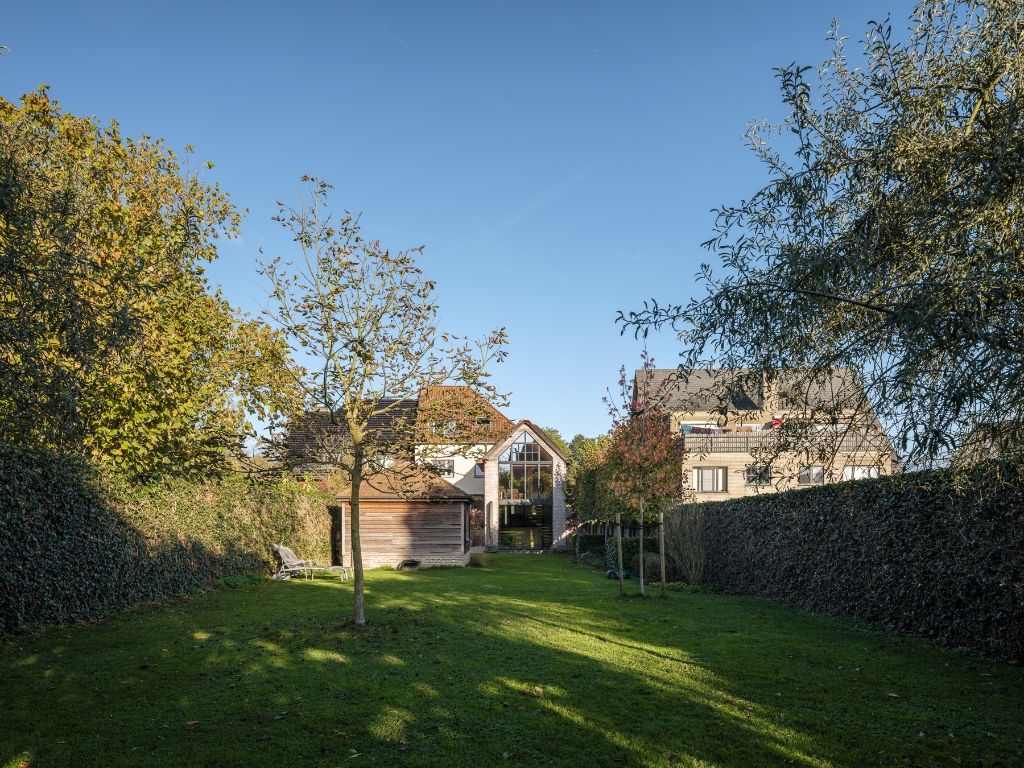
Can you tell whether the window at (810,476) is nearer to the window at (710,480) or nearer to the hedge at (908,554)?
the hedge at (908,554)

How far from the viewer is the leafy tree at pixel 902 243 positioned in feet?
13.4

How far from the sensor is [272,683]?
7.25 meters

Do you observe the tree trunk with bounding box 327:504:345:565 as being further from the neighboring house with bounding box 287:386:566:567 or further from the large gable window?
the large gable window

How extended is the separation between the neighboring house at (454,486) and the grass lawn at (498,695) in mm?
3245

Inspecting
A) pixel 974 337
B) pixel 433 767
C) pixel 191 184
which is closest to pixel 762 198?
pixel 974 337

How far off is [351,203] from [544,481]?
103 ft

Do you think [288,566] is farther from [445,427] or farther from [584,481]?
[584,481]

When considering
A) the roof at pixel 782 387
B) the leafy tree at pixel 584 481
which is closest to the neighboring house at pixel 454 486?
the leafy tree at pixel 584 481

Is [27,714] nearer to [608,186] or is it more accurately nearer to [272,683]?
[272,683]

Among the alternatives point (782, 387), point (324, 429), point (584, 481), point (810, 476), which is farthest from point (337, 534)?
point (782, 387)

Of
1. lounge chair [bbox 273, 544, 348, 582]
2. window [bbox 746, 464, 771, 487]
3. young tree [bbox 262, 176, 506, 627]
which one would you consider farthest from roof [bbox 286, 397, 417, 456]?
lounge chair [bbox 273, 544, 348, 582]

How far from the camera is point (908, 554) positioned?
10516 mm

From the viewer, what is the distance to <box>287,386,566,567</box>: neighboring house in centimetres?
1133

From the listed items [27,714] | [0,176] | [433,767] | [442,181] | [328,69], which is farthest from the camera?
[442,181]
